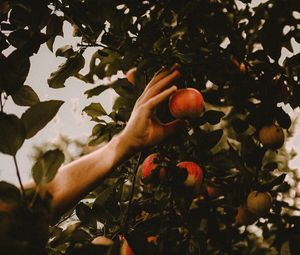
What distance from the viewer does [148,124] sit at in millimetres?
1113

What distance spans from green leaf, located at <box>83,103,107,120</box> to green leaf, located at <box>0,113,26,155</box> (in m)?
1.12

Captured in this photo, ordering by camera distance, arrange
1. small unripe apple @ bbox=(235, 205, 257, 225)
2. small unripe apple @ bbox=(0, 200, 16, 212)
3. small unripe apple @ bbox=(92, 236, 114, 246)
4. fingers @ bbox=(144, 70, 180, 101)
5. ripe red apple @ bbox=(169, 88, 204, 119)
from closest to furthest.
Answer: small unripe apple @ bbox=(0, 200, 16, 212)
small unripe apple @ bbox=(92, 236, 114, 246)
fingers @ bbox=(144, 70, 180, 101)
ripe red apple @ bbox=(169, 88, 204, 119)
small unripe apple @ bbox=(235, 205, 257, 225)

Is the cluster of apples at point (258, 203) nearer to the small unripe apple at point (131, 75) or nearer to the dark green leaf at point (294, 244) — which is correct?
the dark green leaf at point (294, 244)

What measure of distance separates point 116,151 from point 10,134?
49cm

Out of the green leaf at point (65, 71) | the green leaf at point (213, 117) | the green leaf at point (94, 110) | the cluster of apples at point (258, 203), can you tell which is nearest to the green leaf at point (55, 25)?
the green leaf at point (65, 71)

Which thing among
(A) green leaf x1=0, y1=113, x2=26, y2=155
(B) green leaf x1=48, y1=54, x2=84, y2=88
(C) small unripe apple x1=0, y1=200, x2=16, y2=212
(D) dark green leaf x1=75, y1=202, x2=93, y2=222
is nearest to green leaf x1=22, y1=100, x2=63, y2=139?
(A) green leaf x1=0, y1=113, x2=26, y2=155

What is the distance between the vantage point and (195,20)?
1.49 metres

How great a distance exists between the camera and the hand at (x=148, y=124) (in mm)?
1100

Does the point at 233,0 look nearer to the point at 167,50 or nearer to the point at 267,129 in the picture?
the point at 167,50


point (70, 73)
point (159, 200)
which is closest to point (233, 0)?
point (70, 73)

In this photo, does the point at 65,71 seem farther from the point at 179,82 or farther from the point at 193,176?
the point at 193,176

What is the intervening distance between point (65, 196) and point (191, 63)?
0.73 metres

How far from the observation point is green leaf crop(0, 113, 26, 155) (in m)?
0.63

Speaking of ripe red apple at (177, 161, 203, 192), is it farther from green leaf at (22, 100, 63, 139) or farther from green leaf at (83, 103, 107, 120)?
green leaf at (22, 100, 63, 139)
